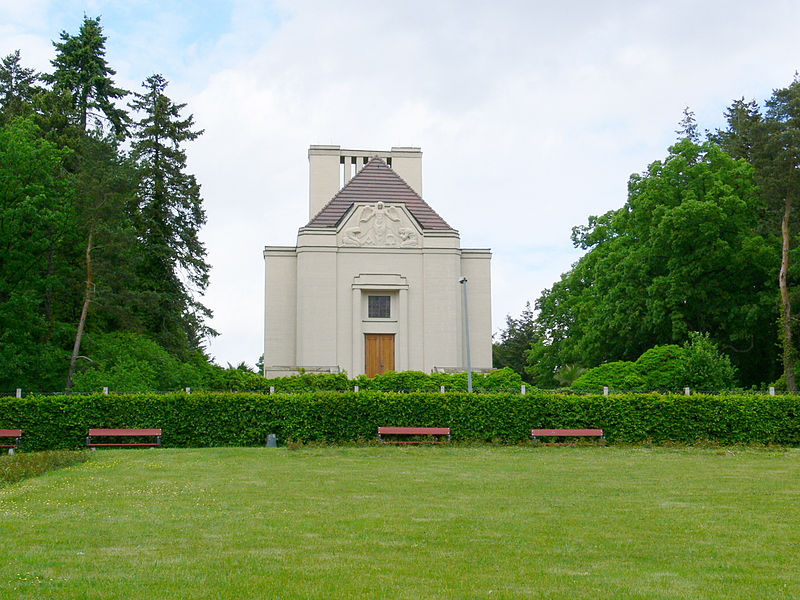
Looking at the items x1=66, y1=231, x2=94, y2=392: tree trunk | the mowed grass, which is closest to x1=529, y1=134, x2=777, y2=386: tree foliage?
the mowed grass

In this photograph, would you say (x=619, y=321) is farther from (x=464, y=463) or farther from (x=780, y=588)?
(x=780, y=588)

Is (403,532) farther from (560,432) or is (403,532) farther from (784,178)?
(784,178)

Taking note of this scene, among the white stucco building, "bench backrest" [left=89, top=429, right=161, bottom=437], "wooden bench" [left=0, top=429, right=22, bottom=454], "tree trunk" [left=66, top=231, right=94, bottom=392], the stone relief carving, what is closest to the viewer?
"wooden bench" [left=0, top=429, right=22, bottom=454]

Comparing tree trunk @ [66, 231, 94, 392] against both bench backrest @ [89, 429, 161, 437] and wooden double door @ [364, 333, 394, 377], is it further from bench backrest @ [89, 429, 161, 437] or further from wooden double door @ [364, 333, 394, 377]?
wooden double door @ [364, 333, 394, 377]

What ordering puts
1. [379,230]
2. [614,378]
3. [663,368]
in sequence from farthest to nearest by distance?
[379,230] → [663,368] → [614,378]

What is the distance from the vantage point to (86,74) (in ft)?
146

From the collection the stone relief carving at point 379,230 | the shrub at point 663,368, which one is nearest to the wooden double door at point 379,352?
the stone relief carving at point 379,230

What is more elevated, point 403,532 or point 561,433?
point 561,433

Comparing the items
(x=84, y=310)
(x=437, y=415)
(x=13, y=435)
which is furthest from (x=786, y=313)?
(x=13, y=435)

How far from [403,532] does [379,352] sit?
107 ft

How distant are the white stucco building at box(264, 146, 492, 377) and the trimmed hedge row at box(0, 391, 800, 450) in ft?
49.1

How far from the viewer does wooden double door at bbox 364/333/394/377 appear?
4281cm

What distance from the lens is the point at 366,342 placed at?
4306 cm

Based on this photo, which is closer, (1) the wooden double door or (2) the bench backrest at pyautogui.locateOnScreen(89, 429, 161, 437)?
(2) the bench backrest at pyautogui.locateOnScreen(89, 429, 161, 437)
